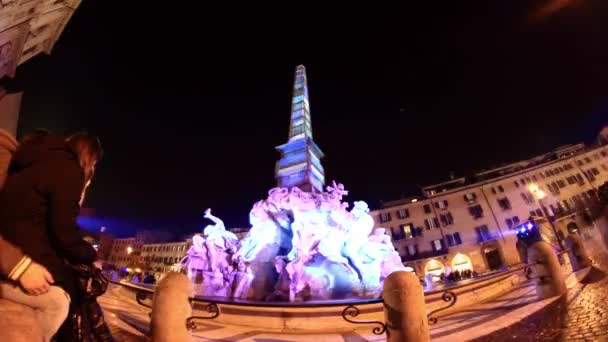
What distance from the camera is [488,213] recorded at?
34.3m

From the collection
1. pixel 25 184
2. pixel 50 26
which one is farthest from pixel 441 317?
pixel 50 26

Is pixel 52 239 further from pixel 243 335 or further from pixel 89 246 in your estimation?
pixel 243 335

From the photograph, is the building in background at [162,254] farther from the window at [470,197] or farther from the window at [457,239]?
the window at [470,197]

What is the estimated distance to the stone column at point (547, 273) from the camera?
5788mm

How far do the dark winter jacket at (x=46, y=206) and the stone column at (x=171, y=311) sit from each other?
1.89 m

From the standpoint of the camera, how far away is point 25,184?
1756mm

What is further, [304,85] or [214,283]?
[304,85]

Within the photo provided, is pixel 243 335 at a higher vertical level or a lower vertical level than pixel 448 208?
lower

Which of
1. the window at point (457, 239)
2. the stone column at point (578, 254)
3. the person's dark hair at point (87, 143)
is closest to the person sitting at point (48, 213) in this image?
the person's dark hair at point (87, 143)

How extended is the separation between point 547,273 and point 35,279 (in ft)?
28.5

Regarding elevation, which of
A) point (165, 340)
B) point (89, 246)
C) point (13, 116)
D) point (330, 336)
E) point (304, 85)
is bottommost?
point (330, 336)

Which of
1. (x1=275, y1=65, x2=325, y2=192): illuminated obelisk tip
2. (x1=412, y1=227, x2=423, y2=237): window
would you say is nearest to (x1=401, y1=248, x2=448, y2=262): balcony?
(x1=412, y1=227, x2=423, y2=237): window

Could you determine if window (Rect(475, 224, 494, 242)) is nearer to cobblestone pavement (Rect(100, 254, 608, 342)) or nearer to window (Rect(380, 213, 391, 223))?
window (Rect(380, 213, 391, 223))

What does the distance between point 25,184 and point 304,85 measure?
23.9 m
